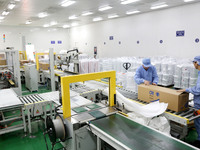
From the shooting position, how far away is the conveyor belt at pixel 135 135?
1641mm

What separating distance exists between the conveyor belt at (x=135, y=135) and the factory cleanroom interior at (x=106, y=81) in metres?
0.01

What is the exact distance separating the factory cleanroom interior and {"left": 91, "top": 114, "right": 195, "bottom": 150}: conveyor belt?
1 cm

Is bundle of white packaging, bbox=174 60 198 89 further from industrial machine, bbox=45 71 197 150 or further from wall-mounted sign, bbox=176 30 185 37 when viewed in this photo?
industrial machine, bbox=45 71 197 150

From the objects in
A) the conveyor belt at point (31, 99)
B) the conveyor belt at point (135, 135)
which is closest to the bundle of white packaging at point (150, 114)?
the conveyor belt at point (135, 135)

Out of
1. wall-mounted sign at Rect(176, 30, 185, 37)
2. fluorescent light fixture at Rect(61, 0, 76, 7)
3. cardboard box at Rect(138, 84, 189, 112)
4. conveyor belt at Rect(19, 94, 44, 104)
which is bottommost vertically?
conveyor belt at Rect(19, 94, 44, 104)

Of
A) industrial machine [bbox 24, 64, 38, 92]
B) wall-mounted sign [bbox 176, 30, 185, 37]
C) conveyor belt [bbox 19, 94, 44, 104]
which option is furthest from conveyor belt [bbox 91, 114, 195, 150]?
wall-mounted sign [bbox 176, 30, 185, 37]

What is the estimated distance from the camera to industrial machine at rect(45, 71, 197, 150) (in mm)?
1716

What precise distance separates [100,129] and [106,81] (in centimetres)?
253

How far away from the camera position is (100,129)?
196 cm

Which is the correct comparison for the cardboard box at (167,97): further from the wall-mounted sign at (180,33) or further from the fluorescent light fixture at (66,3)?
the wall-mounted sign at (180,33)

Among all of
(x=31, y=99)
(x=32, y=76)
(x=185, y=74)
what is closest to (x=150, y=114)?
(x=31, y=99)

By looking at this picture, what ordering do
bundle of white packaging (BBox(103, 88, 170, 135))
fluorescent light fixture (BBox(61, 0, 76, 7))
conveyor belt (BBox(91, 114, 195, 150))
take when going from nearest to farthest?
conveyor belt (BBox(91, 114, 195, 150)) < bundle of white packaging (BBox(103, 88, 170, 135)) < fluorescent light fixture (BBox(61, 0, 76, 7))

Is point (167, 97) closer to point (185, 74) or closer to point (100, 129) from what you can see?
point (100, 129)

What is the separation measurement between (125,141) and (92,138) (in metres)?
0.71
